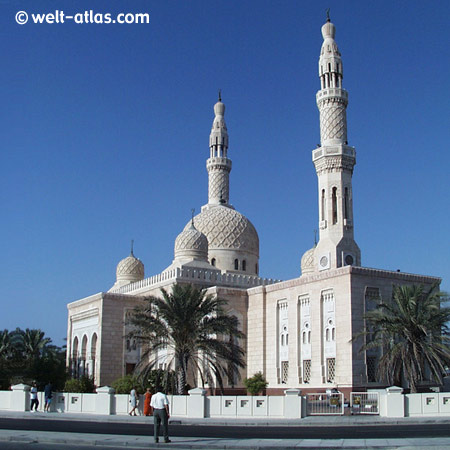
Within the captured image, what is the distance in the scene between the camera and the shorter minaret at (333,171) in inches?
1284

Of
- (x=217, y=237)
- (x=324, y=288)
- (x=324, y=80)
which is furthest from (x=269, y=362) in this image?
(x=324, y=80)

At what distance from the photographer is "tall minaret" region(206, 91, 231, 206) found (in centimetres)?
4609

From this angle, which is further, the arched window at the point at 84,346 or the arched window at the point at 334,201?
the arched window at the point at 84,346

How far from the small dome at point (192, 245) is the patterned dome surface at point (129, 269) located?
5.41 m

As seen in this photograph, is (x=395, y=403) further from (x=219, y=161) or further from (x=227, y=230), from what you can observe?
(x=219, y=161)

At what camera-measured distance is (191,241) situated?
130ft

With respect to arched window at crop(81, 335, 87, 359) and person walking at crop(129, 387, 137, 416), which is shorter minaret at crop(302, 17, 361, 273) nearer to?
person walking at crop(129, 387, 137, 416)

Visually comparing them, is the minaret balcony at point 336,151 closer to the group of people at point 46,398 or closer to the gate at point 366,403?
the gate at point 366,403

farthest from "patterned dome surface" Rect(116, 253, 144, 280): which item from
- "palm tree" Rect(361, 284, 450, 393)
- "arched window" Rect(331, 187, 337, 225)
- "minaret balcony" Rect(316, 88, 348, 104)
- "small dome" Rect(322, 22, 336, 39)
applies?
"palm tree" Rect(361, 284, 450, 393)

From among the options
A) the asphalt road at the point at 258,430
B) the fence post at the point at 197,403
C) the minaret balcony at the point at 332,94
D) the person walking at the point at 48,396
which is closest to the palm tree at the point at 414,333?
the asphalt road at the point at 258,430

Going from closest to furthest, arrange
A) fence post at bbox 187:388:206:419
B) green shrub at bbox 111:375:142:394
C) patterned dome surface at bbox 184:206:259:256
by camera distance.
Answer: fence post at bbox 187:388:206:419 < green shrub at bbox 111:375:142:394 < patterned dome surface at bbox 184:206:259:256

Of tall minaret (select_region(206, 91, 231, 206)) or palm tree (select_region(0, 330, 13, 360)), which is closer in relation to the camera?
palm tree (select_region(0, 330, 13, 360))

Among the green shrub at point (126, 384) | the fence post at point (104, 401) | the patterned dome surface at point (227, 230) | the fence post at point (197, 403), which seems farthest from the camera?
the patterned dome surface at point (227, 230)

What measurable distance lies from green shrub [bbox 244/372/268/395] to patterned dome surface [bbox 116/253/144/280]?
14.5m
